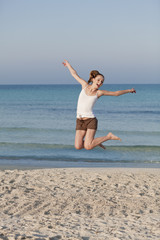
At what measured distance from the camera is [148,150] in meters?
17.7

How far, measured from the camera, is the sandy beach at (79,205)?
6.27m

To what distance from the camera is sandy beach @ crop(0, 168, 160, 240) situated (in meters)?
6.27

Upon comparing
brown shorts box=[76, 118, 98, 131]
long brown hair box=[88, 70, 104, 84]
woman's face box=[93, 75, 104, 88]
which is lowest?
brown shorts box=[76, 118, 98, 131]

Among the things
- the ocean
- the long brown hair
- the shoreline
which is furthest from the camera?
the ocean

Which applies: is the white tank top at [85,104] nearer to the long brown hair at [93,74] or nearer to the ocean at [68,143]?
the long brown hair at [93,74]

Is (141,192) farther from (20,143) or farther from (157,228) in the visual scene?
(20,143)

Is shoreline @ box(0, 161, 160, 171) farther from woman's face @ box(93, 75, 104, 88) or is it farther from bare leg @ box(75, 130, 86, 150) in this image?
woman's face @ box(93, 75, 104, 88)

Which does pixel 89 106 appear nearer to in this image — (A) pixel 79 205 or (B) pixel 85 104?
(B) pixel 85 104

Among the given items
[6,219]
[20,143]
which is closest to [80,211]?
[6,219]

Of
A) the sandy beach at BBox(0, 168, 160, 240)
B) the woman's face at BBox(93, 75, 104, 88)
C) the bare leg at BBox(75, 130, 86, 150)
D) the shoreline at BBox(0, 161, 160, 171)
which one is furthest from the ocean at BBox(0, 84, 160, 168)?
the woman's face at BBox(93, 75, 104, 88)

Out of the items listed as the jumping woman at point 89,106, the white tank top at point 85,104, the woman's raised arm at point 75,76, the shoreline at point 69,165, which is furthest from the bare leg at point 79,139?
the shoreline at point 69,165

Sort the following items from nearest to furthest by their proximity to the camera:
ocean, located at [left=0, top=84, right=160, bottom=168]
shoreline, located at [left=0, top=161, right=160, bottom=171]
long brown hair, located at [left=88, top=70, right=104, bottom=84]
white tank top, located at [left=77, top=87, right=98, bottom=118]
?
white tank top, located at [left=77, top=87, right=98, bottom=118]
long brown hair, located at [left=88, top=70, right=104, bottom=84]
shoreline, located at [left=0, top=161, right=160, bottom=171]
ocean, located at [left=0, top=84, right=160, bottom=168]

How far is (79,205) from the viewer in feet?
26.0

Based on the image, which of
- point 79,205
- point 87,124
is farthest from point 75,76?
point 79,205
